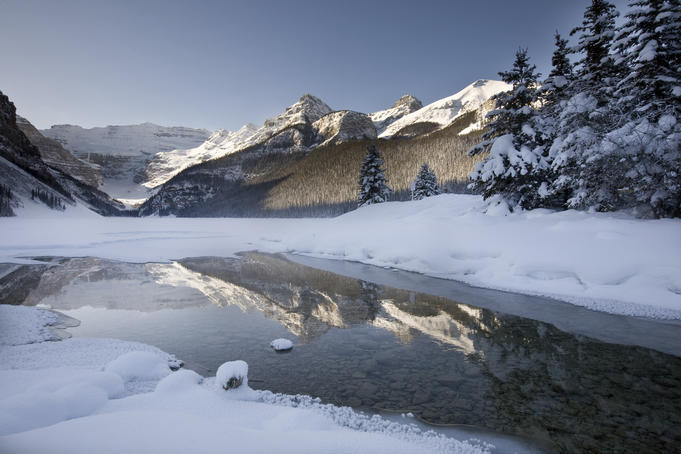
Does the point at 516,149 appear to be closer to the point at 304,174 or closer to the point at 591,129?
the point at 591,129

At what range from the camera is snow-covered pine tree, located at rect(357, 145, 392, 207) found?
1405 inches

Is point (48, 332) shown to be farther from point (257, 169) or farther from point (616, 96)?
point (257, 169)

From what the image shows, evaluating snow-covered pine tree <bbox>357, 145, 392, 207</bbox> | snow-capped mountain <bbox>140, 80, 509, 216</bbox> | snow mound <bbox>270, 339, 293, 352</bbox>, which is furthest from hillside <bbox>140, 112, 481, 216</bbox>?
snow mound <bbox>270, 339, 293, 352</bbox>

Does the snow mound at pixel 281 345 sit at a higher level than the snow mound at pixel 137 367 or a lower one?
lower

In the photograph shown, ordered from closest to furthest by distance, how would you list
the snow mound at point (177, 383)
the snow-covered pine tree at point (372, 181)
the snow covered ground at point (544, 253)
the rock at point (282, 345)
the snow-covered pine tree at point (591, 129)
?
the snow mound at point (177, 383) < the rock at point (282, 345) < the snow covered ground at point (544, 253) < the snow-covered pine tree at point (591, 129) < the snow-covered pine tree at point (372, 181)

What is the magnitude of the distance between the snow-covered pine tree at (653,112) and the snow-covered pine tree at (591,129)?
1.73 ft

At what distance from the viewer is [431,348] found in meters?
6.30

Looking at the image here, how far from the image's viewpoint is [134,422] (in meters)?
2.98

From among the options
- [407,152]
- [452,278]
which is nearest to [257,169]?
[407,152]

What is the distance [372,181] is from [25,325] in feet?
103

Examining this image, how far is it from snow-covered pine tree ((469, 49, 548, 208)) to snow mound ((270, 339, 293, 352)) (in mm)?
13578

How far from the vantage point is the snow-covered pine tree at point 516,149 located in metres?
15.4

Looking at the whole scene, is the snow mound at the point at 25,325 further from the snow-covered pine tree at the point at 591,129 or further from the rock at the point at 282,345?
Answer: the snow-covered pine tree at the point at 591,129

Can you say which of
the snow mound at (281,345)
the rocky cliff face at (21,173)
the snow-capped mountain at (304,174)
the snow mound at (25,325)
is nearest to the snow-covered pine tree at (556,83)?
the snow mound at (281,345)
